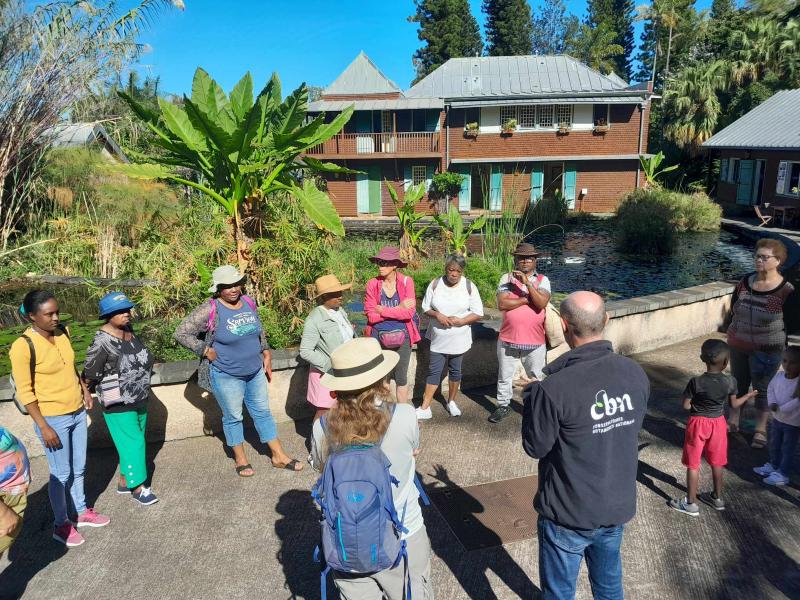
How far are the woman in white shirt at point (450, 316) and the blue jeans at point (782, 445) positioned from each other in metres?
2.53

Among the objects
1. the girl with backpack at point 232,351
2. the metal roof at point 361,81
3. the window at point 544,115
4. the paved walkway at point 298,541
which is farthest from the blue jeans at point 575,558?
the metal roof at point 361,81

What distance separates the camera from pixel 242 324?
15.6 feet

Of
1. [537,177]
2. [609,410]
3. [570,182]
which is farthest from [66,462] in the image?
[570,182]

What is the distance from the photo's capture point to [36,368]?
3912 mm

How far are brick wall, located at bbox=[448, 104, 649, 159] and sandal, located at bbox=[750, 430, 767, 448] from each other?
24997 mm

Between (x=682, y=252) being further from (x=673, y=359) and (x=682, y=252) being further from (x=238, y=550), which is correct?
(x=238, y=550)

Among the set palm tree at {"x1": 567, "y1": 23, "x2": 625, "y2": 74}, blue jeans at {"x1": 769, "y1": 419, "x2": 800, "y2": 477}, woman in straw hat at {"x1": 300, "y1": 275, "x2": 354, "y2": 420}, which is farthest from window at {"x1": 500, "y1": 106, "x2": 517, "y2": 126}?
palm tree at {"x1": 567, "y1": 23, "x2": 625, "y2": 74}

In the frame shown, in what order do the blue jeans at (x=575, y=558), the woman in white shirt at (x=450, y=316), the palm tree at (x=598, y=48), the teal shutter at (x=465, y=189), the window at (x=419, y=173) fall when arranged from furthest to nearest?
the palm tree at (x=598, y=48) < the window at (x=419, y=173) < the teal shutter at (x=465, y=189) < the woman in white shirt at (x=450, y=316) < the blue jeans at (x=575, y=558)

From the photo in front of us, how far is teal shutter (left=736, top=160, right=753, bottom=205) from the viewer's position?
2605 cm

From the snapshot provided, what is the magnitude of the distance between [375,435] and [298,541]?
1928mm

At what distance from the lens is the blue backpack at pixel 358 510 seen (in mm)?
2498

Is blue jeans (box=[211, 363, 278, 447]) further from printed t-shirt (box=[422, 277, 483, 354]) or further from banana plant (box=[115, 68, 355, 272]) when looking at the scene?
banana plant (box=[115, 68, 355, 272])

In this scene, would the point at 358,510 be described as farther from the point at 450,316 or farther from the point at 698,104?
the point at 698,104

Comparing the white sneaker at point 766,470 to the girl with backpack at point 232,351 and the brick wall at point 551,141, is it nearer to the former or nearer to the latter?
the girl with backpack at point 232,351
